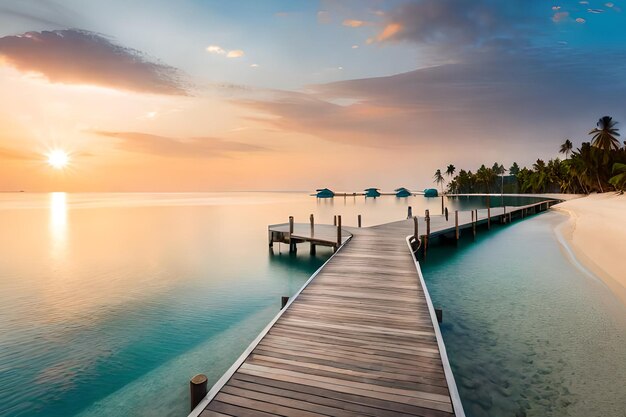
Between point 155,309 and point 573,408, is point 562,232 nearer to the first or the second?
point 573,408

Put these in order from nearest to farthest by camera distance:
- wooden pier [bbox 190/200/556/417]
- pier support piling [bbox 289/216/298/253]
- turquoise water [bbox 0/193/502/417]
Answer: wooden pier [bbox 190/200/556/417], turquoise water [bbox 0/193/502/417], pier support piling [bbox 289/216/298/253]

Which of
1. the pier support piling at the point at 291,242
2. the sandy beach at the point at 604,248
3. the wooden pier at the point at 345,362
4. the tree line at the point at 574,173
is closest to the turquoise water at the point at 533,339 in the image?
the sandy beach at the point at 604,248

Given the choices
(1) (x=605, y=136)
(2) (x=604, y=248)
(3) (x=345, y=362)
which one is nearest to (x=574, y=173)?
(1) (x=605, y=136)

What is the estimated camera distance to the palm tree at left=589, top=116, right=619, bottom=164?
6234cm

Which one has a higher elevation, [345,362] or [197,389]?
[197,389]

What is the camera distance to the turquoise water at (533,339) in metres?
6.80

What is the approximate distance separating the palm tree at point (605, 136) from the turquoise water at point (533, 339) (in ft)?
202

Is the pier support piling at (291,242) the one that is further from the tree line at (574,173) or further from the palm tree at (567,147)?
the palm tree at (567,147)

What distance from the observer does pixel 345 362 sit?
18.1 feet

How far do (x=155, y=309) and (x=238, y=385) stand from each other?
34.6 ft

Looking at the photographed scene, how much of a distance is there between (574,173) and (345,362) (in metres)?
89.2

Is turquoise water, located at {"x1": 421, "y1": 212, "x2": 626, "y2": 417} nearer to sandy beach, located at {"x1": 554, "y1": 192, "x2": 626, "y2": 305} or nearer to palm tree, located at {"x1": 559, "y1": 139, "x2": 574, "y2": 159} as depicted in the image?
sandy beach, located at {"x1": 554, "y1": 192, "x2": 626, "y2": 305}

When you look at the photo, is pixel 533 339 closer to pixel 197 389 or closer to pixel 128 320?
pixel 197 389

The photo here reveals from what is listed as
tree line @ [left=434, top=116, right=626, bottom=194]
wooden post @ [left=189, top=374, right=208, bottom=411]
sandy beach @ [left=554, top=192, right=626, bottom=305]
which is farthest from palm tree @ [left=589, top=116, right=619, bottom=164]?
wooden post @ [left=189, top=374, right=208, bottom=411]
